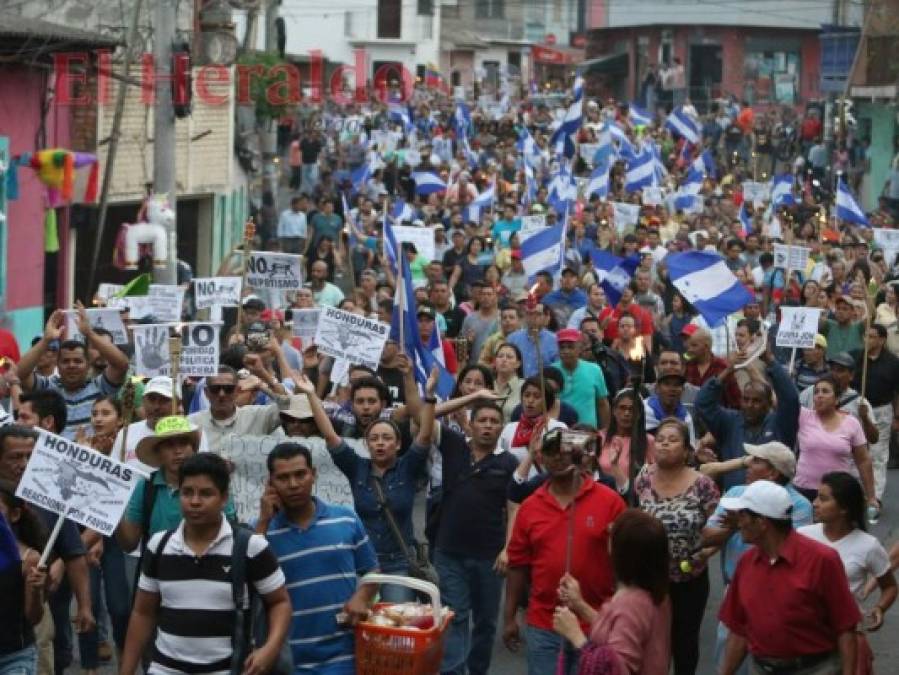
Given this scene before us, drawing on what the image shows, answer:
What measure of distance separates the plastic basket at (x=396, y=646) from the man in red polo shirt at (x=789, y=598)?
118cm

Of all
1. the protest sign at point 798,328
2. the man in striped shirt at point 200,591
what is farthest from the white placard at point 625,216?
the man in striped shirt at point 200,591

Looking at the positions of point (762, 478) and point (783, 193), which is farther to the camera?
point (783, 193)

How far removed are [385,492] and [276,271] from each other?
8.04 m

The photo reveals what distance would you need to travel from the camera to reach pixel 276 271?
17859 mm

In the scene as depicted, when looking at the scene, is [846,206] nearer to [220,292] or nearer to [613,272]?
[613,272]

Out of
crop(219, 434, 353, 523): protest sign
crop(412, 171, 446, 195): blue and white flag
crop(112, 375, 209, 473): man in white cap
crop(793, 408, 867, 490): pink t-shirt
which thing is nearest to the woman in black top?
crop(219, 434, 353, 523): protest sign

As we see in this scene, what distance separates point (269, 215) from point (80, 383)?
83.4ft

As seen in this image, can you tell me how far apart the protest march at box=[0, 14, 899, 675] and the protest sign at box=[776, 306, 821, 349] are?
2 cm

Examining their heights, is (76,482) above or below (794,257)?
above

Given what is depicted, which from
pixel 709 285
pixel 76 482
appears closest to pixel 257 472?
pixel 76 482

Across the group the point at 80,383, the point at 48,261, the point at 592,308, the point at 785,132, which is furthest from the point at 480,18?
the point at 80,383

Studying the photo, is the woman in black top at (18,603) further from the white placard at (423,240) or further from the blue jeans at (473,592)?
the white placard at (423,240)

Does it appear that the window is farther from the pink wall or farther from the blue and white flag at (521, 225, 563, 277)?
the blue and white flag at (521, 225, 563, 277)

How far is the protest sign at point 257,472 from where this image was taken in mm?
9820
